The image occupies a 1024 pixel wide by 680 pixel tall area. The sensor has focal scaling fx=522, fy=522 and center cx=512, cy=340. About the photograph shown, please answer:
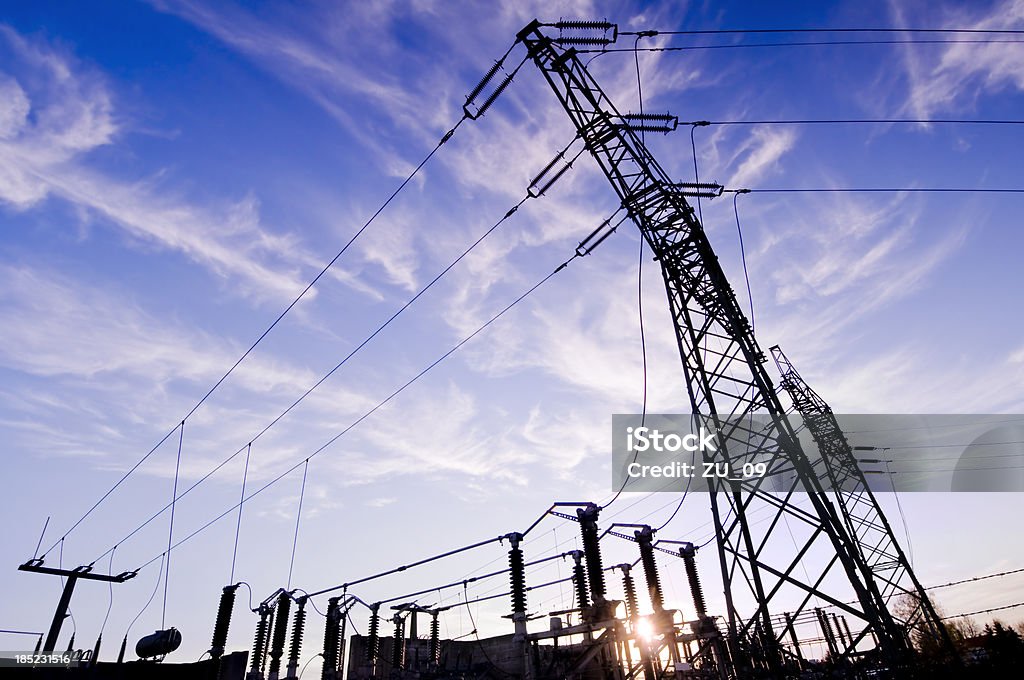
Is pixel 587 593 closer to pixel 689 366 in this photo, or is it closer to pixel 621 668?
pixel 621 668

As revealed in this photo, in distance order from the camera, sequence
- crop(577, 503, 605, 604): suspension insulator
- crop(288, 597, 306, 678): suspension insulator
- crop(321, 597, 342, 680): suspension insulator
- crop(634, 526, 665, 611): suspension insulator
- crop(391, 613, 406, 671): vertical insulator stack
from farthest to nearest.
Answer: crop(391, 613, 406, 671): vertical insulator stack
crop(321, 597, 342, 680): suspension insulator
crop(288, 597, 306, 678): suspension insulator
crop(634, 526, 665, 611): suspension insulator
crop(577, 503, 605, 604): suspension insulator

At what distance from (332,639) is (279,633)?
11.9 feet

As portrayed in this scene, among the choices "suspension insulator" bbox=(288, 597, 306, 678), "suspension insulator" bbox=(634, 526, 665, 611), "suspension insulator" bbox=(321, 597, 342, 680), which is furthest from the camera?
"suspension insulator" bbox=(321, 597, 342, 680)

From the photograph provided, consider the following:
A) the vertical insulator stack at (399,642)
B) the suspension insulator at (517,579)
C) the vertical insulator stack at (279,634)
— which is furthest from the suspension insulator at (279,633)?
the suspension insulator at (517,579)

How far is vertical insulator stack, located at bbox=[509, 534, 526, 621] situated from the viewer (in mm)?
24156

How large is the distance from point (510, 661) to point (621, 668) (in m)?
22.5

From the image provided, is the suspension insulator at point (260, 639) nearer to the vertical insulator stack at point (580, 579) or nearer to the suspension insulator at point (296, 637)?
the suspension insulator at point (296, 637)

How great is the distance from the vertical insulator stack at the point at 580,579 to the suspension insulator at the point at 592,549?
6.36 ft

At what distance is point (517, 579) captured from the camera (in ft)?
82.1

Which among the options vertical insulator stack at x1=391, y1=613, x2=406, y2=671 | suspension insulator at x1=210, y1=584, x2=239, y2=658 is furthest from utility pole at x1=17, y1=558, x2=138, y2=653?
vertical insulator stack at x1=391, y1=613, x2=406, y2=671

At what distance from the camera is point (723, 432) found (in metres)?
12.1

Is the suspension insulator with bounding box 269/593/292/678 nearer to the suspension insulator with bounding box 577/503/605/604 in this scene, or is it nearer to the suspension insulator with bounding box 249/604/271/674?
the suspension insulator with bounding box 249/604/271/674

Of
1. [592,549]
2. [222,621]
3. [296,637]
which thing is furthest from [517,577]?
[222,621]

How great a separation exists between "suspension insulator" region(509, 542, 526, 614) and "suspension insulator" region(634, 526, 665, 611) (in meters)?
7.76
